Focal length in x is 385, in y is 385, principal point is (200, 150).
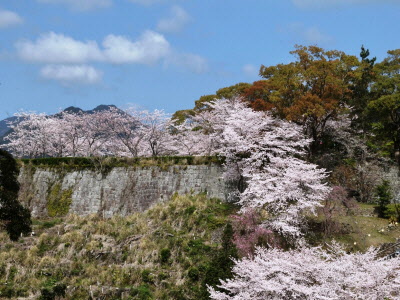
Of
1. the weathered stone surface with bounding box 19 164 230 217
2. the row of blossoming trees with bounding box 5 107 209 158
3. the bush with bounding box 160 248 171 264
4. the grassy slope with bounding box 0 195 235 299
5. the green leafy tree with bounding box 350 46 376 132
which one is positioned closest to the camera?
the grassy slope with bounding box 0 195 235 299

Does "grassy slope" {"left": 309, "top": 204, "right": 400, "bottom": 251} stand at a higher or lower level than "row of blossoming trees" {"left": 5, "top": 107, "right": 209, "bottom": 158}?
lower

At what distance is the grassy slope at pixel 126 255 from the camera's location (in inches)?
587

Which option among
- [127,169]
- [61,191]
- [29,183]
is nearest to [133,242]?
[127,169]

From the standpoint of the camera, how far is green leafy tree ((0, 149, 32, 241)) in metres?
13.9

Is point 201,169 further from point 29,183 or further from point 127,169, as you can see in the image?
point 29,183

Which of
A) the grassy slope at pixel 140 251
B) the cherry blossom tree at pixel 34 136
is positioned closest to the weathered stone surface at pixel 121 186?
the grassy slope at pixel 140 251

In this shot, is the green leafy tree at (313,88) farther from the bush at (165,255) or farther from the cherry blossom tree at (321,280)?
the cherry blossom tree at (321,280)

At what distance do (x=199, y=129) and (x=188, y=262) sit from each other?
18.7 metres

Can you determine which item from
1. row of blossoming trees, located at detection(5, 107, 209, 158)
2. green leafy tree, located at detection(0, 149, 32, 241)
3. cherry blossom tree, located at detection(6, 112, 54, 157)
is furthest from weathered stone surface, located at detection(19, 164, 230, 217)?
cherry blossom tree, located at detection(6, 112, 54, 157)

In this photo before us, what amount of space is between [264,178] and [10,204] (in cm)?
1091

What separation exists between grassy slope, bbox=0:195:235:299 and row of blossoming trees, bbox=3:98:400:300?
8.02 ft

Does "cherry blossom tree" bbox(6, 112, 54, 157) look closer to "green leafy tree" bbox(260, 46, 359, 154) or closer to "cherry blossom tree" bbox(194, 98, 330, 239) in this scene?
"cherry blossom tree" bbox(194, 98, 330, 239)

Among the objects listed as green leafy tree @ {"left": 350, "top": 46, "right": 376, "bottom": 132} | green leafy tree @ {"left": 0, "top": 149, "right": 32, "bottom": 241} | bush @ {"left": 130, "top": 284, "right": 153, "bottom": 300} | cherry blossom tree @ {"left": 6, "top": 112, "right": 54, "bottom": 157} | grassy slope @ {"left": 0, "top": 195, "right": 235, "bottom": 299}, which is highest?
green leafy tree @ {"left": 350, "top": 46, "right": 376, "bottom": 132}

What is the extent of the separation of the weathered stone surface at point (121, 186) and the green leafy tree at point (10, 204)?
363 inches
